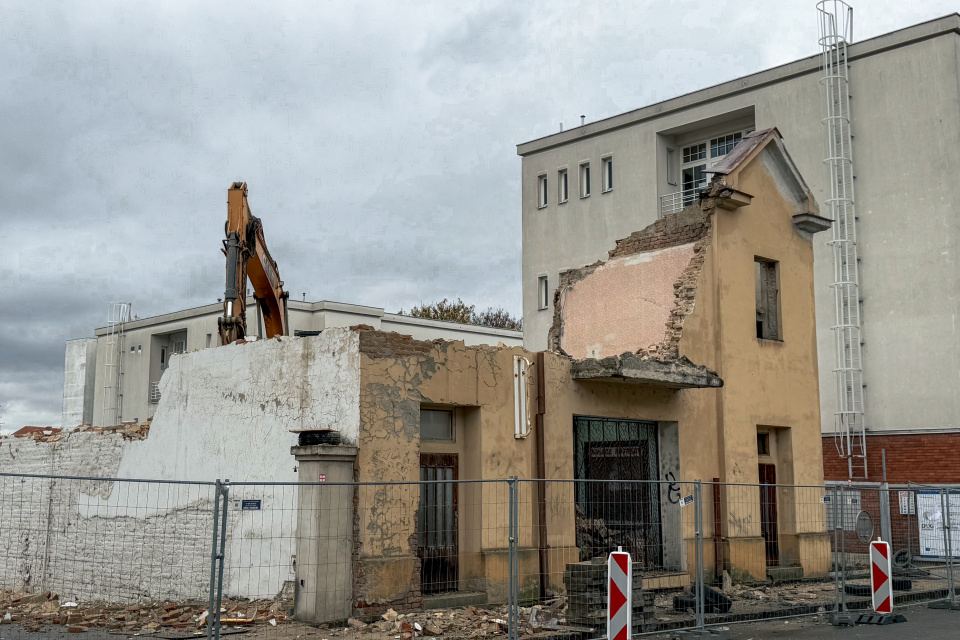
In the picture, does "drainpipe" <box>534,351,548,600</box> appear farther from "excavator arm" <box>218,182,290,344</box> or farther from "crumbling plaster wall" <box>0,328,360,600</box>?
"excavator arm" <box>218,182,290,344</box>

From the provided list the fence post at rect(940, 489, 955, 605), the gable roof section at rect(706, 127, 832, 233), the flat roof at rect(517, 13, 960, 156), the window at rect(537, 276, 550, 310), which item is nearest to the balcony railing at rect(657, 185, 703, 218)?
the flat roof at rect(517, 13, 960, 156)

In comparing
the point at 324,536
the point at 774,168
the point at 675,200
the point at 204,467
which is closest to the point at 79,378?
the point at 675,200

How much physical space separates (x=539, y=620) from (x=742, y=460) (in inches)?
297

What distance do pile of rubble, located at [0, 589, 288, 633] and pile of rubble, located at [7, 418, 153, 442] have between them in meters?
2.74

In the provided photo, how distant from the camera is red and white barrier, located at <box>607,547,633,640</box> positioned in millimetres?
9500

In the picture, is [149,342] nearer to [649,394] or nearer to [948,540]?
[649,394]

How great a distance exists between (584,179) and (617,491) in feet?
66.9

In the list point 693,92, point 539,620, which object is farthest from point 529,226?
point 539,620

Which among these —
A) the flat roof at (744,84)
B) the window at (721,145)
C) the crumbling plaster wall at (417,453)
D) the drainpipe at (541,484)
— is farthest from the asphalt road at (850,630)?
the window at (721,145)

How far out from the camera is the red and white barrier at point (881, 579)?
13.0 meters

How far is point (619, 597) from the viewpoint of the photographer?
376 inches

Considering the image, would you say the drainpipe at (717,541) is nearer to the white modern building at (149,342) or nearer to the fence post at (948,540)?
the fence post at (948,540)

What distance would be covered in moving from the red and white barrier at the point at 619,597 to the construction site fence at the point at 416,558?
3.63 ft

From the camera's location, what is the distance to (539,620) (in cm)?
1219
